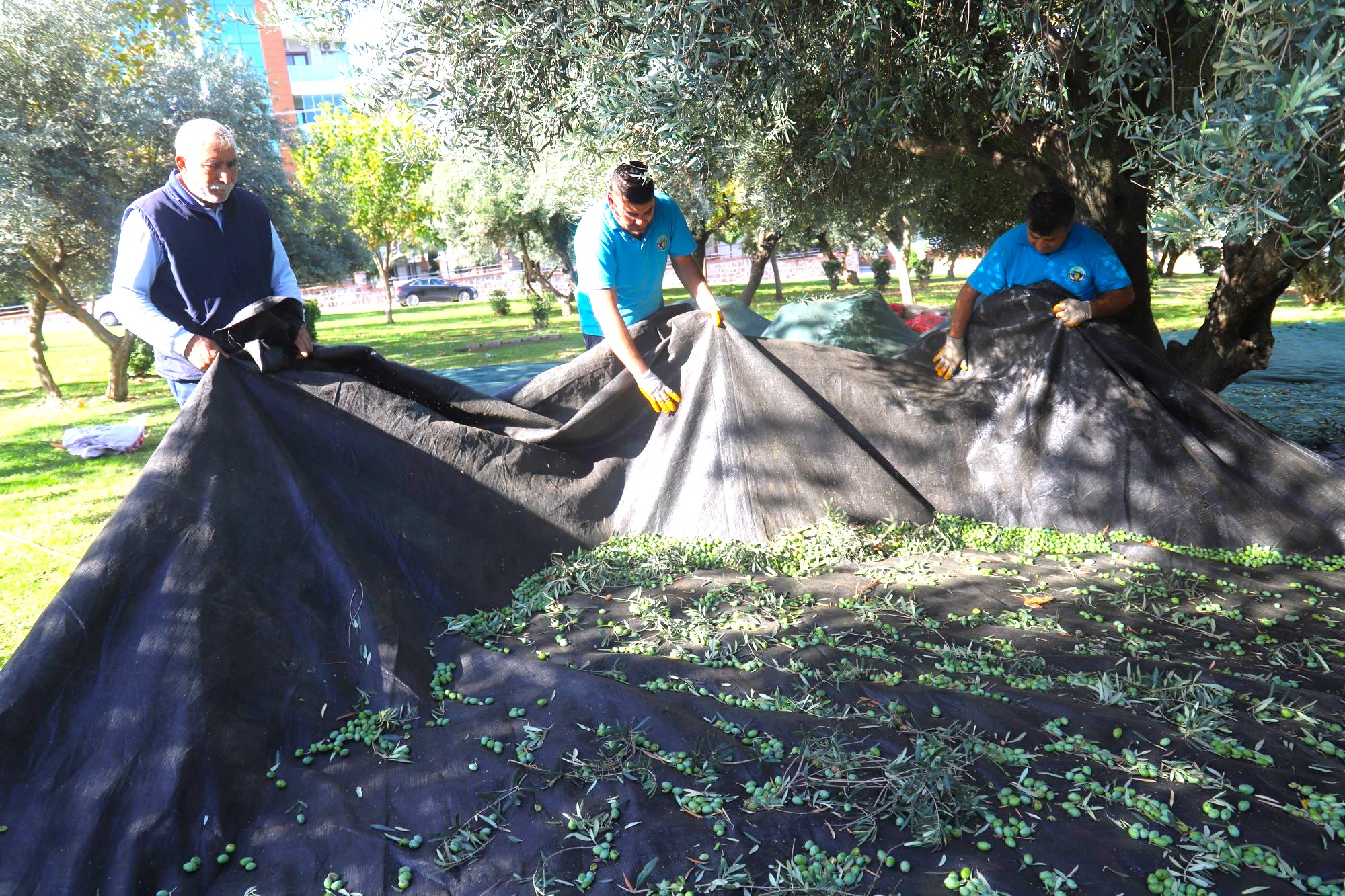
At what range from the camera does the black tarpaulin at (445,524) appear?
2.73 m

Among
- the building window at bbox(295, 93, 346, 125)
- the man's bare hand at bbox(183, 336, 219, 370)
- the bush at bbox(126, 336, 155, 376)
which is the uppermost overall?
the building window at bbox(295, 93, 346, 125)

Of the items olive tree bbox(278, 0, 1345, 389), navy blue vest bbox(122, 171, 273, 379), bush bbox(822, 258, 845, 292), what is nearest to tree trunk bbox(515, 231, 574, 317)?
bush bbox(822, 258, 845, 292)

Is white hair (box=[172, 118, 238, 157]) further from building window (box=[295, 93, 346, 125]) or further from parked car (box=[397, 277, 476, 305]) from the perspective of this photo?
building window (box=[295, 93, 346, 125])

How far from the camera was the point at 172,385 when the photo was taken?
165 inches

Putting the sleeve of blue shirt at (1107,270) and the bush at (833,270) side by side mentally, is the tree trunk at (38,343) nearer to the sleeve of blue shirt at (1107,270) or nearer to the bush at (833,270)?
the sleeve of blue shirt at (1107,270)

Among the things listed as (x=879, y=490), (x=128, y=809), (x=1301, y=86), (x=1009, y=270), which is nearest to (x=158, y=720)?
(x=128, y=809)

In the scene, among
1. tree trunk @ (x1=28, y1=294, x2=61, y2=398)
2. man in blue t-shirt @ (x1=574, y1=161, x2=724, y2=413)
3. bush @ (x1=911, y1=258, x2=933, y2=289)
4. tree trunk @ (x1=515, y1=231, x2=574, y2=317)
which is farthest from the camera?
bush @ (x1=911, y1=258, x2=933, y2=289)

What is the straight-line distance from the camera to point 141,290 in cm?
394

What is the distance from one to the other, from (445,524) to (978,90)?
4147mm

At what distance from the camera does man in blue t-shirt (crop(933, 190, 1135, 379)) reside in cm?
482

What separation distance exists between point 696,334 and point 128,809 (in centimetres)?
341

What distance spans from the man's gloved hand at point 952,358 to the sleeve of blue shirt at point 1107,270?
81cm

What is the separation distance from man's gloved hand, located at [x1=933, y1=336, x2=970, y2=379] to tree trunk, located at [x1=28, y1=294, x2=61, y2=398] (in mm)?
12735

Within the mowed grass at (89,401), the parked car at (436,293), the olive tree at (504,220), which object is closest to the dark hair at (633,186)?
the mowed grass at (89,401)
